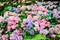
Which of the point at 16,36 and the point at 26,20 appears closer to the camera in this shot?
the point at 16,36

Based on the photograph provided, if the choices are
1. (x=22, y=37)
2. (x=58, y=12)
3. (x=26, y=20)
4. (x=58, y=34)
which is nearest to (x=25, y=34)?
(x=22, y=37)

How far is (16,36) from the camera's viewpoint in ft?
10.7

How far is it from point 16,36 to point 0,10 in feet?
4.39

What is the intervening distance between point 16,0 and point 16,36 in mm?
1865

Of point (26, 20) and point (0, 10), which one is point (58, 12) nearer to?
point (26, 20)

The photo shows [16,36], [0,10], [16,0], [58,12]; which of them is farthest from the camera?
[16,0]

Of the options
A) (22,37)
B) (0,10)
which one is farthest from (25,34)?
(0,10)

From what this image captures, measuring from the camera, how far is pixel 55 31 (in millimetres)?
3410

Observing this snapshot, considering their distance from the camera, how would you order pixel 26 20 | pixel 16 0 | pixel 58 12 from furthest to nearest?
pixel 16 0 < pixel 58 12 < pixel 26 20

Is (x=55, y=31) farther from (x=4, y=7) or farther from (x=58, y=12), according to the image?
(x=4, y=7)

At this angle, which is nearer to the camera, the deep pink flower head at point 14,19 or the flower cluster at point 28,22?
the flower cluster at point 28,22

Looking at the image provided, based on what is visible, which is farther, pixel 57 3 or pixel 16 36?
pixel 57 3

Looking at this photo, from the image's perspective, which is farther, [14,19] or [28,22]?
[14,19]

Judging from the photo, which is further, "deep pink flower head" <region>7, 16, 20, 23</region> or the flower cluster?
"deep pink flower head" <region>7, 16, 20, 23</region>
